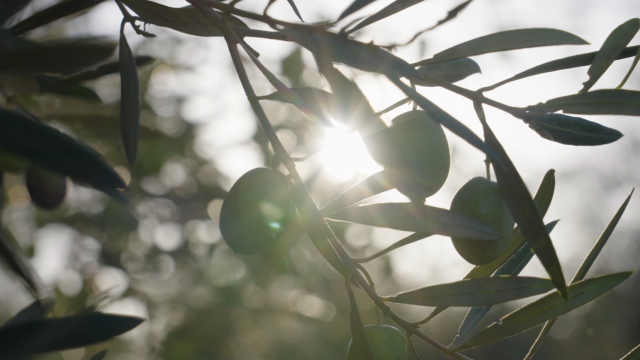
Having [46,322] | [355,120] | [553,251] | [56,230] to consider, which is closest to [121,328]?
[46,322]

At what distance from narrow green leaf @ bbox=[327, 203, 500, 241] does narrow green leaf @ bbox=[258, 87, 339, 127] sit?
12cm

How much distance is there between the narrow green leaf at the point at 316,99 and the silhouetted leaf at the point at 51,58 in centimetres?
22

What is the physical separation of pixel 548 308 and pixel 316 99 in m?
0.43

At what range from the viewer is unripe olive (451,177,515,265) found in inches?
23.5

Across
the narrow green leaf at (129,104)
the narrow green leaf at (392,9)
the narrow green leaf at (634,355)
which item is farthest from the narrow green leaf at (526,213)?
the narrow green leaf at (129,104)

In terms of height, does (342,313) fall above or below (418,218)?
above

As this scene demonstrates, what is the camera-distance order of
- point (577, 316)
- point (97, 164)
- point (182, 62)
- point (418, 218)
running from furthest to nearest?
1. point (577, 316)
2. point (182, 62)
3. point (418, 218)
4. point (97, 164)

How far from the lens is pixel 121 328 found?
0.39 meters

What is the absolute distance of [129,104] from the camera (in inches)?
27.0

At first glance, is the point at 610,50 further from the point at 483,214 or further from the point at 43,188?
the point at 43,188

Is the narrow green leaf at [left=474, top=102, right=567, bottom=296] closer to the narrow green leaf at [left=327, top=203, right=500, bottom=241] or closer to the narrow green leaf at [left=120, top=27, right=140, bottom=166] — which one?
the narrow green leaf at [left=327, top=203, right=500, bottom=241]

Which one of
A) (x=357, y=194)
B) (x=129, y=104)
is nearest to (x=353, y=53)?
(x=357, y=194)

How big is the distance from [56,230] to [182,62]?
5.99 ft

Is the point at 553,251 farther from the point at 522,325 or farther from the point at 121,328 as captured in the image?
the point at 121,328
